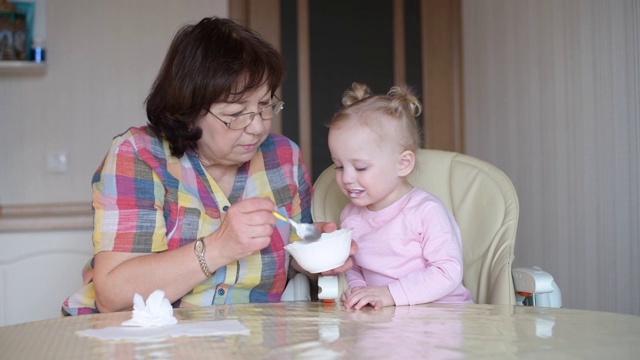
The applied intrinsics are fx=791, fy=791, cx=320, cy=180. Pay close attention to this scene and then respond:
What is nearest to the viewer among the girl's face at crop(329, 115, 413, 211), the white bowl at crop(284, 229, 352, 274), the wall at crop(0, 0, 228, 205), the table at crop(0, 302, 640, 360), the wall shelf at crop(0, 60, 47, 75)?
the table at crop(0, 302, 640, 360)

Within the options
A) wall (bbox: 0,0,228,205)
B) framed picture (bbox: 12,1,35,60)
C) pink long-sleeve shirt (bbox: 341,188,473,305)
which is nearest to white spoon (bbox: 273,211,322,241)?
pink long-sleeve shirt (bbox: 341,188,473,305)

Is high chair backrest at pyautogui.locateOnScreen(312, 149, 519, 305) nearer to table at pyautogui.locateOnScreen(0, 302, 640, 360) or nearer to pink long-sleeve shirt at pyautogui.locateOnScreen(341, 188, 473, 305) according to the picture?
pink long-sleeve shirt at pyautogui.locateOnScreen(341, 188, 473, 305)

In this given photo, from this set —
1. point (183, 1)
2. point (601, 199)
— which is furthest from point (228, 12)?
point (601, 199)

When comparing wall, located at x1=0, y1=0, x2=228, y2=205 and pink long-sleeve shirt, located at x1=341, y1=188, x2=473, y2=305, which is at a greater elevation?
wall, located at x1=0, y1=0, x2=228, y2=205

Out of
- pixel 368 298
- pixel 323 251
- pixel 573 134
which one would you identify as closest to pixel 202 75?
pixel 323 251

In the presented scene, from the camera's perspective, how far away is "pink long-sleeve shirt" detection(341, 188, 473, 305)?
1.73 m

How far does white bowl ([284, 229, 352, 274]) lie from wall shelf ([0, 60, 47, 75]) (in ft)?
7.47

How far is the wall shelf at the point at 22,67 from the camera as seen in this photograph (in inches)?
133

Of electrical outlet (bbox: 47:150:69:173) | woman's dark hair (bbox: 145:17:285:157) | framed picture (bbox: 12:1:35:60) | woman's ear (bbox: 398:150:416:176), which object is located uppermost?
framed picture (bbox: 12:1:35:60)

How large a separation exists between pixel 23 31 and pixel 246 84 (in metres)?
2.06

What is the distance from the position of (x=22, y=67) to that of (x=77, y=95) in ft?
0.91

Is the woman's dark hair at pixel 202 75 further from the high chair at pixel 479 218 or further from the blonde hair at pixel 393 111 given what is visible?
the high chair at pixel 479 218

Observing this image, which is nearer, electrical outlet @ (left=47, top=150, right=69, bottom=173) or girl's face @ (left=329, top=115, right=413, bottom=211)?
girl's face @ (left=329, top=115, right=413, bottom=211)

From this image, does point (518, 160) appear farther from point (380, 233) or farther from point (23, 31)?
point (23, 31)
